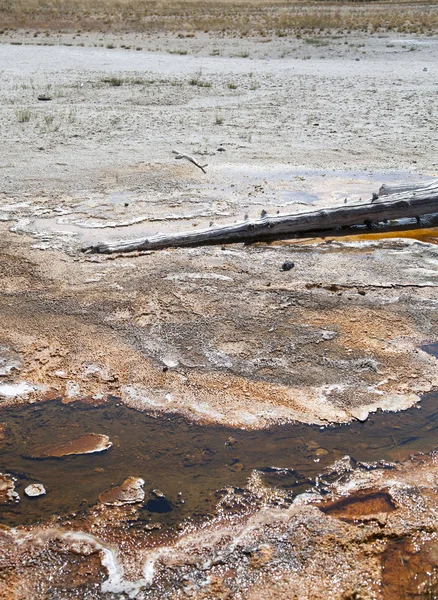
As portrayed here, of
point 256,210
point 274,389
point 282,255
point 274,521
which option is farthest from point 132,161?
point 274,521

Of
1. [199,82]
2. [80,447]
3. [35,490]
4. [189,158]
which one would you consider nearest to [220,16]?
[199,82]

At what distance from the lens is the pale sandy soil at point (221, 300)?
352cm

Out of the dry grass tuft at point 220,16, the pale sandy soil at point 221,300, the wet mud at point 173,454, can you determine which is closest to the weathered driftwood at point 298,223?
the pale sandy soil at point 221,300

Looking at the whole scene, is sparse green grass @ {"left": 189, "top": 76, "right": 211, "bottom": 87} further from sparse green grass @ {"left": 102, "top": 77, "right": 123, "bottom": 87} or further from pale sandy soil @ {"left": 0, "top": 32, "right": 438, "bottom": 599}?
sparse green grass @ {"left": 102, "top": 77, "right": 123, "bottom": 87}

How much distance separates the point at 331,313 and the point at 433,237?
232 cm

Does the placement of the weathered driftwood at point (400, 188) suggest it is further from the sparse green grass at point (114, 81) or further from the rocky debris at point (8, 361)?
the sparse green grass at point (114, 81)

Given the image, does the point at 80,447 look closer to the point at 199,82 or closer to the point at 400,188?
the point at 400,188

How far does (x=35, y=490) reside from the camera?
3898 mm

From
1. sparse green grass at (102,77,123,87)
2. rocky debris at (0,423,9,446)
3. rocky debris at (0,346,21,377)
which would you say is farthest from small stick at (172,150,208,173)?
rocky debris at (0,423,9,446)

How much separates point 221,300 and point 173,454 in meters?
2.06

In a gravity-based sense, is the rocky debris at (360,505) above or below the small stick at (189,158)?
below

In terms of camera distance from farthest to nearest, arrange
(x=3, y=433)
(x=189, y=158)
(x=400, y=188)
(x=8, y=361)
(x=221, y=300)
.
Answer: (x=189, y=158), (x=400, y=188), (x=221, y=300), (x=8, y=361), (x=3, y=433)

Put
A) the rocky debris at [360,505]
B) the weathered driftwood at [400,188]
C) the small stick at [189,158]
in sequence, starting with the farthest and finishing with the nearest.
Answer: the small stick at [189,158], the weathered driftwood at [400,188], the rocky debris at [360,505]

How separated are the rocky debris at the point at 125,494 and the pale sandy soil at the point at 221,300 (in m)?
0.12
